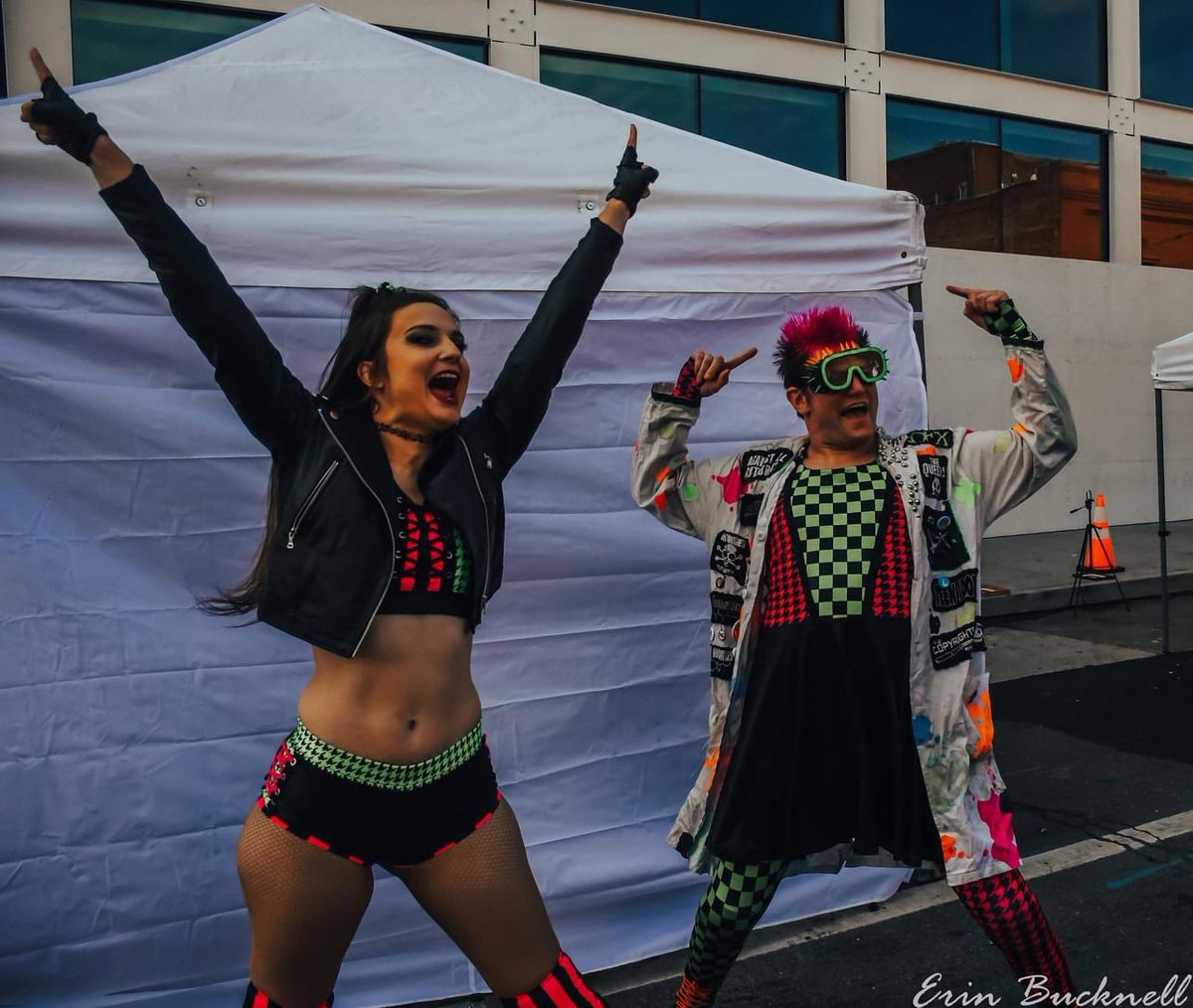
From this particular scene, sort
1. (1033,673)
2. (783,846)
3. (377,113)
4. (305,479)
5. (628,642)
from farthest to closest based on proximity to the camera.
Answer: (1033,673) → (628,642) → (377,113) → (783,846) → (305,479)

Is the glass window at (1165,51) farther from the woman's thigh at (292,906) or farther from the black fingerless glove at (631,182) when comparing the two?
the woman's thigh at (292,906)

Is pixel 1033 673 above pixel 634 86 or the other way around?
the other way around

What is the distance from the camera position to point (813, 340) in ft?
8.77

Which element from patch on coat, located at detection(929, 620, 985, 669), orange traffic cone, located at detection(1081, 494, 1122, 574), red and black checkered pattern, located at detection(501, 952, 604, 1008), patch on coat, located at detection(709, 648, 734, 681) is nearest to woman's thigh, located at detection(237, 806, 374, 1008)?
Result: red and black checkered pattern, located at detection(501, 952, 604, 1008)

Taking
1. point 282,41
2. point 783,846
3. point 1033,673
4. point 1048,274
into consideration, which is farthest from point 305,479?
point 1048,274

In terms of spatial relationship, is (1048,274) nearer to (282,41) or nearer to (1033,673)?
(1033,673)

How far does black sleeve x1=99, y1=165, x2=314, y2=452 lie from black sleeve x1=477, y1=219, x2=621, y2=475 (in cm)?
43

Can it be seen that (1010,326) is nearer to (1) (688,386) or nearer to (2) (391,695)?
(1) (688,386)

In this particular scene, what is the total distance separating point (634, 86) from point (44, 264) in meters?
10.6

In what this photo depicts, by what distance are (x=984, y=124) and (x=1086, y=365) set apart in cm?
364

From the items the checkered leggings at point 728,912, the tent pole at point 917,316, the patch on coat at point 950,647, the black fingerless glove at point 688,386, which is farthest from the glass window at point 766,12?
the checkered leggings at point 728,912

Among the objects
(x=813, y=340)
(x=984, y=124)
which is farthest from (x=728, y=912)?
(x=984, y=124)

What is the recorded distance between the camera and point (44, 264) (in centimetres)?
270

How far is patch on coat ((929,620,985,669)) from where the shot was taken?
8.64 ft
